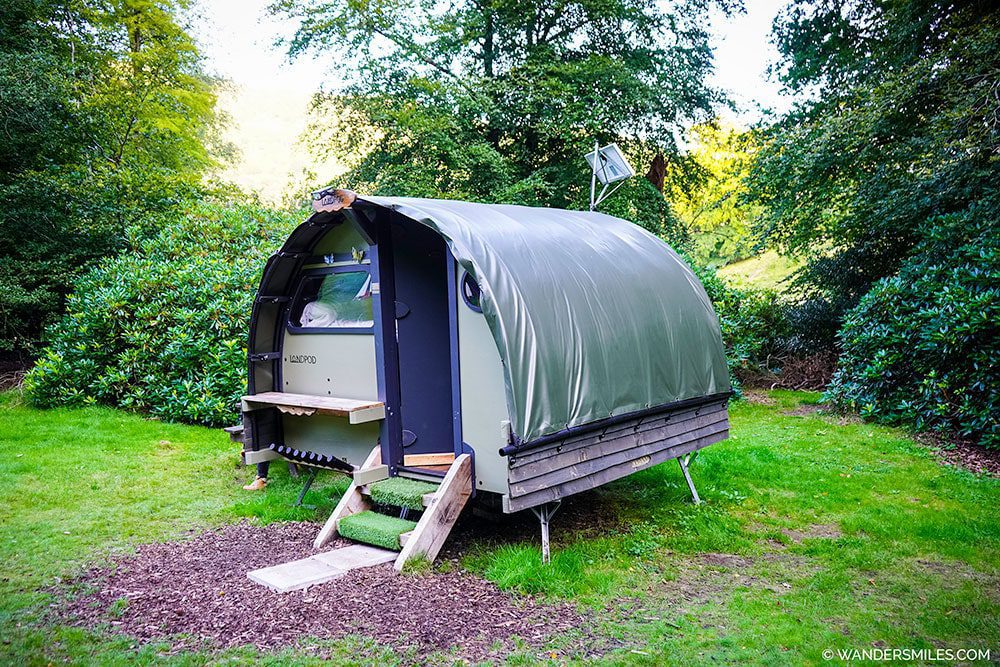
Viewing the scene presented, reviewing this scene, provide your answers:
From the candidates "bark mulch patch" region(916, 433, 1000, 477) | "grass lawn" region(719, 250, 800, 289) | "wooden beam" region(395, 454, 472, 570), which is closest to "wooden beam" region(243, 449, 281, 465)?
"wooden beam" region(395, 454, 472, 570)

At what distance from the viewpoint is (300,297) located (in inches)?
253

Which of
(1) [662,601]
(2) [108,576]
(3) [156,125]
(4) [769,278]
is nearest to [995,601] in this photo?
(1) [662,601]

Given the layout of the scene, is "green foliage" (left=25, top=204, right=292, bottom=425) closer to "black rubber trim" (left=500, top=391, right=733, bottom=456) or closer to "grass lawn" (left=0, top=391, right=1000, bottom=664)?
"grass lawn" (left=0, top=391, right=1000, bottom=664)

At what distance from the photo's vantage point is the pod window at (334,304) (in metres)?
5.82

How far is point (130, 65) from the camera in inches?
595

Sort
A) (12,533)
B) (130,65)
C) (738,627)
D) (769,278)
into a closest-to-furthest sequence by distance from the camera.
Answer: (738,627) → (12,533) → (130,65) → (769,278)

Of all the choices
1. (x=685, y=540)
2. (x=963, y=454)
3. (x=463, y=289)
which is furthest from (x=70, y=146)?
(x=963, y=454)

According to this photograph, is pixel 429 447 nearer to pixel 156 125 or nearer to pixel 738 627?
pixel 738 627

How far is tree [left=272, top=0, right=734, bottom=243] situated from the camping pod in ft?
29.9

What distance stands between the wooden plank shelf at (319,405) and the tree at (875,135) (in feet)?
27.6

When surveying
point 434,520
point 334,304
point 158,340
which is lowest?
point 434,520

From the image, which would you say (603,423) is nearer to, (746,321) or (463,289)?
(463,289)

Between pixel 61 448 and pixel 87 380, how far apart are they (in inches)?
84.6

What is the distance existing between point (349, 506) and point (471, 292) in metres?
1.89
